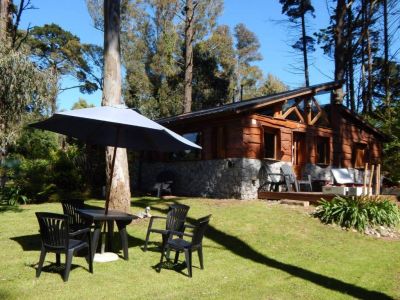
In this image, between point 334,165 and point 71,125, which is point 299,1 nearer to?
point 334,165

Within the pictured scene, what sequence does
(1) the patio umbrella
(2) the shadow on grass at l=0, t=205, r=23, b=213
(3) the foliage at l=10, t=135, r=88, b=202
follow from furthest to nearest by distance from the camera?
(3) the foliage at l=10, t=135, r=88, b=202
(2) the shadow on grass at l=0, t=205, r=23, b=213
(1) the patio umbrella

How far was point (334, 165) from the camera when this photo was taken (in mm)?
18453

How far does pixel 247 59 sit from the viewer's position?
145 ft

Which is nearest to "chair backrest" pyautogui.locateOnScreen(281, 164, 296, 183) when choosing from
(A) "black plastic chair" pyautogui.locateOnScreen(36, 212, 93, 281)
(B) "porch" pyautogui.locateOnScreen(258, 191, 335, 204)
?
(B) "porch" pyautogui.locateOnScreen(258, 191, 335, 204)

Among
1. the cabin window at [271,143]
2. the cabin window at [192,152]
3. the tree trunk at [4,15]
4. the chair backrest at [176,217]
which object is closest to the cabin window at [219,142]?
the cabin window at [192,152]

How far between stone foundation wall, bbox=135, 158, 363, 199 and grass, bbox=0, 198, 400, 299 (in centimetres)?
326

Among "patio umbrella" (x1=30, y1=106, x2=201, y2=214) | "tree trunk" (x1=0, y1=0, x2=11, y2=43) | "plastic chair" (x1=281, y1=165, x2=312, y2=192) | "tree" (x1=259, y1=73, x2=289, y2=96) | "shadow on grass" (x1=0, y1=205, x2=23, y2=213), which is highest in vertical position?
"tree" (x1=259, y1=73, x2=289, y2=96)

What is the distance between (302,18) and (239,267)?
2852 centimetres

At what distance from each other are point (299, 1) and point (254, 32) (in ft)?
52.1

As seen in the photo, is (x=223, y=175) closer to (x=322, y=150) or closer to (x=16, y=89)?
(x=322, y=150)

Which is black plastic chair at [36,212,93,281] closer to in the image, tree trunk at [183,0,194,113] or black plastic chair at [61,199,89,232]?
black plastic chair at [61,199,89,232]

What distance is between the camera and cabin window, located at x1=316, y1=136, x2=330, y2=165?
17.8 m

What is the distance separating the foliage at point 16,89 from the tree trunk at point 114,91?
90.0 inches

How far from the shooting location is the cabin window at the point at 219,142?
1489cm
